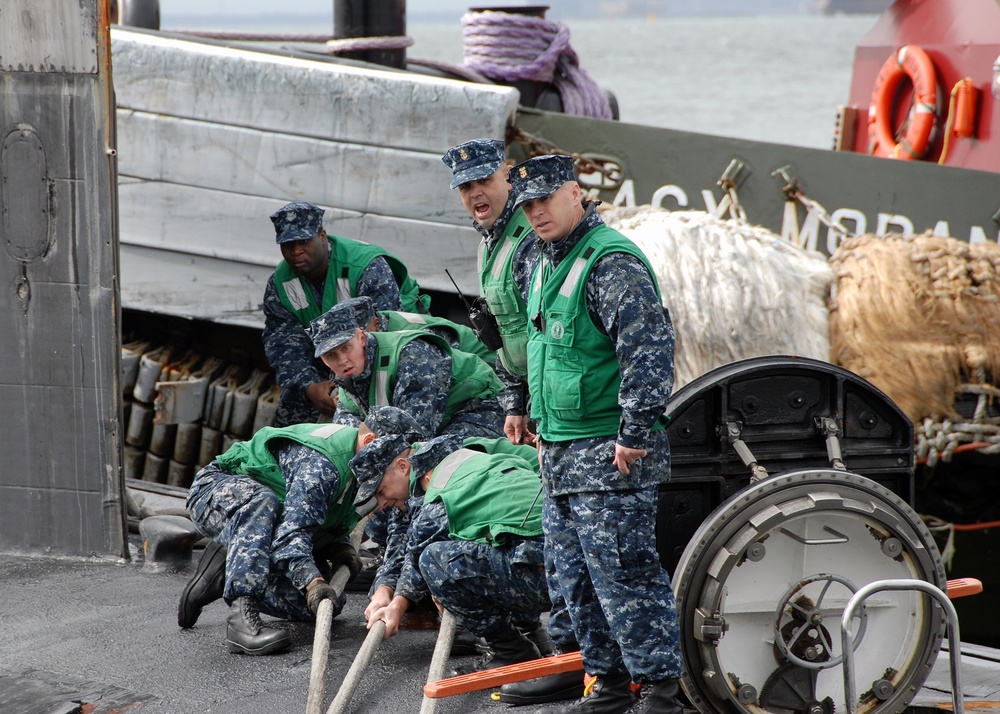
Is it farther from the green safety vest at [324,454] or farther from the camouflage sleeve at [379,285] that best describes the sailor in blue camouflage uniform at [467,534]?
the camouflage sleeve at [379,285]

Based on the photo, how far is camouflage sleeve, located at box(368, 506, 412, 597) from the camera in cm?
411

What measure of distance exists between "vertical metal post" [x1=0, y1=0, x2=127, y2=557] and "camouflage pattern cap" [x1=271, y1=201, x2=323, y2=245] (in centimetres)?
76

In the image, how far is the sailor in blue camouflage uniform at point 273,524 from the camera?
414 centimetres

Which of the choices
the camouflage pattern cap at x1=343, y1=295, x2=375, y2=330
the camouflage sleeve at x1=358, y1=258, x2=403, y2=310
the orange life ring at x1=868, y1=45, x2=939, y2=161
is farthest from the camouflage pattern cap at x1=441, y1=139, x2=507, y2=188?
the orange life ring at x1=868, y1=45, x2=939, y2=161

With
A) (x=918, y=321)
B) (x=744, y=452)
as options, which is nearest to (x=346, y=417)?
(x=744, y=452)

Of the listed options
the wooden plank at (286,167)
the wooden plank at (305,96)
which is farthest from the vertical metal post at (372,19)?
the wooden plank at (286,167)

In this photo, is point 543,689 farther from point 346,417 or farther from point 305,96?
point 305,96

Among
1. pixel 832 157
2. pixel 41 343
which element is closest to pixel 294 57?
pixel 41 343

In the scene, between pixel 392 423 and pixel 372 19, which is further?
pixel 372 19

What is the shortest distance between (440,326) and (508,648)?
157 cm

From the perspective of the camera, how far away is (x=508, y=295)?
14.9ft

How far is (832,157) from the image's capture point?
20.6 ft

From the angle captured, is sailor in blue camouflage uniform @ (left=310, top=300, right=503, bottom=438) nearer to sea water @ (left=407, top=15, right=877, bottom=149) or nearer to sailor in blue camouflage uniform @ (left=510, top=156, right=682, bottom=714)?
sailor in blue camouflage uniform @ (left=510, top=156, right=682, bottom=714)

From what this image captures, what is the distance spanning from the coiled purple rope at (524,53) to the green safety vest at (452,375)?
2.91 m
